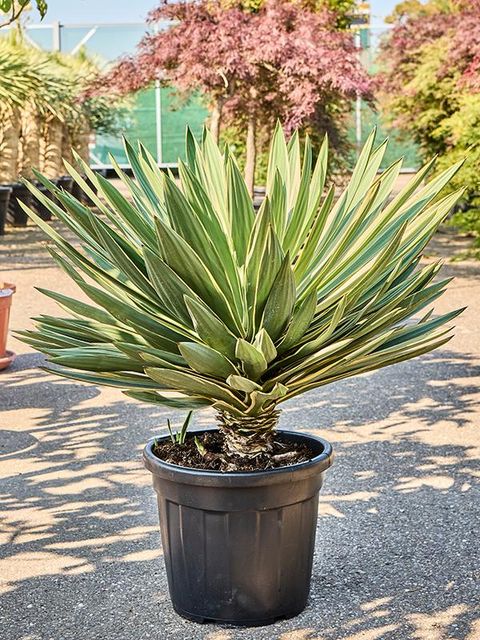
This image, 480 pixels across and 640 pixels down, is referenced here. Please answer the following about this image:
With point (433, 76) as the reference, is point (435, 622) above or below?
below

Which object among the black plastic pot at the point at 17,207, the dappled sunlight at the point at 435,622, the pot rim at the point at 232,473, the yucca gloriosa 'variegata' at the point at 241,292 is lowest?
the black plastic pot at the point at 17,207

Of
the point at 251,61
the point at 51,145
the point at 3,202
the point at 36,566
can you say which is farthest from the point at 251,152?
the point at 36,566

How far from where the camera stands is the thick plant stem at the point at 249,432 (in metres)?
3.38

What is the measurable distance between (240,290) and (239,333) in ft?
0.46

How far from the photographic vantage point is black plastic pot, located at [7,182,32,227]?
17016mm

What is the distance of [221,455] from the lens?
3.48 metres

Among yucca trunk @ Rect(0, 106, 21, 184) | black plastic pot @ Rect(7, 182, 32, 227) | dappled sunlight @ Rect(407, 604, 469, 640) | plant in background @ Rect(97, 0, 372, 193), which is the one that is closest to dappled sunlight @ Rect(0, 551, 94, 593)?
dappled sunlight @ Rect(407, 604, 469, 640)

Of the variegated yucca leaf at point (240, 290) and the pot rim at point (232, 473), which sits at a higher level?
the variegated yucca leaf at point (240, 290)

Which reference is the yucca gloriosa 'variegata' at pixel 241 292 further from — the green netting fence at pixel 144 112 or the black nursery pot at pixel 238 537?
the green netting fence at pixel 144 112

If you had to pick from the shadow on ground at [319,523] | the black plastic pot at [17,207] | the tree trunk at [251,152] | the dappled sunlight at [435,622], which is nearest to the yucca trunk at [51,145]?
the black plastic pot at [17,207]

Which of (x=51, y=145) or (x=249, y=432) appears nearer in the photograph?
(x=249, y=432)

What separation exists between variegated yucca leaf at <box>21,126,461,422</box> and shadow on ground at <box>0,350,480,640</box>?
2.60ft

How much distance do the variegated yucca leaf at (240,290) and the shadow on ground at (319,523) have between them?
793 mm

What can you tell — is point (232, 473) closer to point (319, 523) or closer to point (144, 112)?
point (319, 523)
